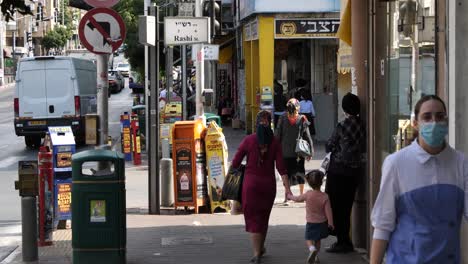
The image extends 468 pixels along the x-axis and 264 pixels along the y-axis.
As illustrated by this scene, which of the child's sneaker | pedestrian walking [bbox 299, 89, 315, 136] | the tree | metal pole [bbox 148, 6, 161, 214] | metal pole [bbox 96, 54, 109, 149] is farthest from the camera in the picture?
the tree

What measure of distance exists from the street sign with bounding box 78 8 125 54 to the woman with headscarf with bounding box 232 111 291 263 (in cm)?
207

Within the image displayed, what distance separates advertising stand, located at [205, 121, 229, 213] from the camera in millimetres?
13383

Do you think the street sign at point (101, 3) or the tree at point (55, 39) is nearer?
the street sign at point (101, 3)

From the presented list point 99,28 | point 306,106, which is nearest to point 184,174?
point 99,28

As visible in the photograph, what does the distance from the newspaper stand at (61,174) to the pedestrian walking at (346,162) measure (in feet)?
13.5

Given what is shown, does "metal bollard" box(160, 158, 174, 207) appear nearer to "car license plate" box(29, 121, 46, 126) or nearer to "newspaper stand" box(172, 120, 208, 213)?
"newspaper stand" box(172, 120, 208, 213)

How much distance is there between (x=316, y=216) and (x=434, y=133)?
180 inches

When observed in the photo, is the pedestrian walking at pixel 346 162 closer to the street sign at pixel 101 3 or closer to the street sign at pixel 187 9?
the street sign at pixel 101 3

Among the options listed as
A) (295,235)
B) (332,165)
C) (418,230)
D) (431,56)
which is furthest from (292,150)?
(418,230)

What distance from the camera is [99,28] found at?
10.1m

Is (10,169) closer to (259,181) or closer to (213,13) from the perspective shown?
(213,13)

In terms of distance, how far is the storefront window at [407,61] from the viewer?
7363mm

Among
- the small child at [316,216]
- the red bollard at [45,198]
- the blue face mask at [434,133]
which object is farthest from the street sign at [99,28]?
the blue face mask at [434,133]

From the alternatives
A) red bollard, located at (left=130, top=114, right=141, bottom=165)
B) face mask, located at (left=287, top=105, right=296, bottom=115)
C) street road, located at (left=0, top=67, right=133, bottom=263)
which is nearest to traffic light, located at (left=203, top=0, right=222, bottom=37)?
face mask, located at (left=287, top=105, right=296, bottom=115)
